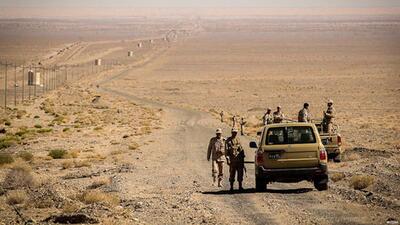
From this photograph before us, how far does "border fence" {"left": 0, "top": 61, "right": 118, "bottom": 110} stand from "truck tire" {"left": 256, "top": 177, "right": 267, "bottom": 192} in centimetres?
4885

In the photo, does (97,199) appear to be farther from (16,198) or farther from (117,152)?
(117,152)

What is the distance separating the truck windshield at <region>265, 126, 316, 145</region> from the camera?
1856 cm

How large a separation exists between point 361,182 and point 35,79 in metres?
80.1

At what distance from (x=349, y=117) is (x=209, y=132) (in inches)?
620

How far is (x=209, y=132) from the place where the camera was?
141 feet

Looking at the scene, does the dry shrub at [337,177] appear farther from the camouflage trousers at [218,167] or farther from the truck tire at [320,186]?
the camouflage trousers at [218,167]

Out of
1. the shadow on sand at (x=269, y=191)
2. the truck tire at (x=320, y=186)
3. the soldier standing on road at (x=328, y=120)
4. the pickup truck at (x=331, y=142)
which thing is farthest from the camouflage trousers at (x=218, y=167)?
the soldier standing on road at (x=328, y=120)

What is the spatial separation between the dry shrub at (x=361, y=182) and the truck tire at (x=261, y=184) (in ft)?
7.55

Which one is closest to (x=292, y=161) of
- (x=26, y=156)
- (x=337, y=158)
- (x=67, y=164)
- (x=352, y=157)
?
(x=337, y=158)

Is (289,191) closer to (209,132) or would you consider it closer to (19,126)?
(209,132)

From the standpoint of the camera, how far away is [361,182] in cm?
1991

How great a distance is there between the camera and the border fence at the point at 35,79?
8303 centimetres

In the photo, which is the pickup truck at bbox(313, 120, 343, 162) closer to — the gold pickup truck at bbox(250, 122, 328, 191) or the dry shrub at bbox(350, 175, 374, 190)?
the dry shrub at bbox(350, 175, 374, 190)

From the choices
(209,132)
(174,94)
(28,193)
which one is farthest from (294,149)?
(174,94)
